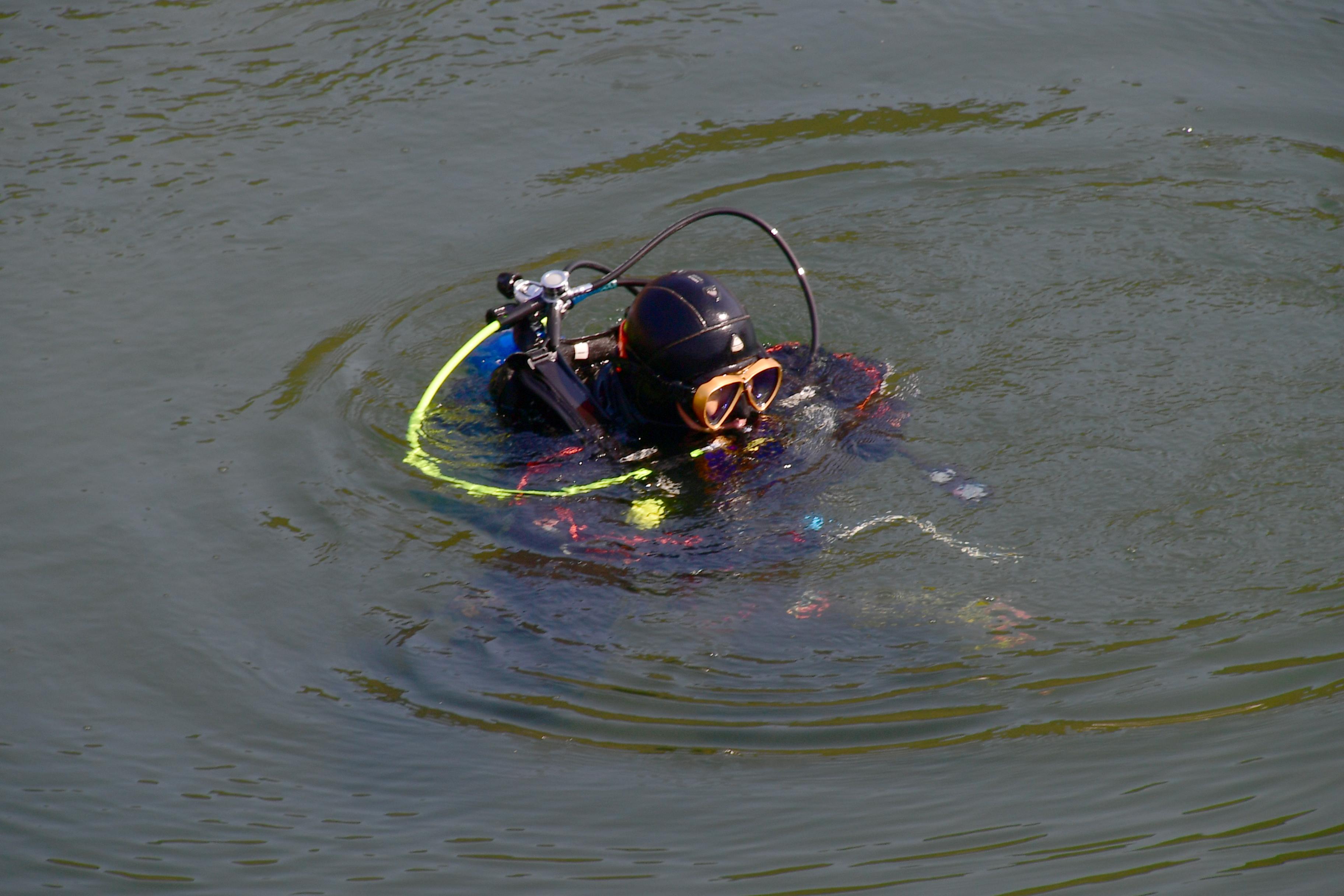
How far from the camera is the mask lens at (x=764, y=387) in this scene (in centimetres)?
428

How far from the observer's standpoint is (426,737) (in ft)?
11.6

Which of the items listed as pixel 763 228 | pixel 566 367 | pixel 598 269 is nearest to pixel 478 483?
pixel 566 367

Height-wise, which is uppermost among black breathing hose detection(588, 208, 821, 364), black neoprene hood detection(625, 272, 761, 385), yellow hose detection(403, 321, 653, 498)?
black breathing hose detection(588, 208, 821, 364)

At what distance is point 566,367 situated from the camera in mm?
4348

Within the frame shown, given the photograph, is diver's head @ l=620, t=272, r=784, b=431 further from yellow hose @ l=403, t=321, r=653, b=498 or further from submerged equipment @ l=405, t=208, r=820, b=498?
yellow hose @ l=403, t=321, r=653, b=498

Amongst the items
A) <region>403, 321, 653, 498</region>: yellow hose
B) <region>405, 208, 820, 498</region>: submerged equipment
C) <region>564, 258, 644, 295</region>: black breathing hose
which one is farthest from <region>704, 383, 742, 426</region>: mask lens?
<region>564, 258, 644, 295</region>: black breathing hose

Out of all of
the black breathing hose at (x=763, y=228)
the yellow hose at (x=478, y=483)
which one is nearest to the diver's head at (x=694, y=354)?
the black breathing hose at (x=763, y=228)

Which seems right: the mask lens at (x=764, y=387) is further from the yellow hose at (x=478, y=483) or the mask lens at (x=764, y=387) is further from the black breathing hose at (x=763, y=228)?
the yellow hose at (x=478, y=483)

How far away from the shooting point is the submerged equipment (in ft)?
13.7

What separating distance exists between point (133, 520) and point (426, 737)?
1710 millimetres

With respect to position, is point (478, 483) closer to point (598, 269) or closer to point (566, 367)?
point (566, 367)

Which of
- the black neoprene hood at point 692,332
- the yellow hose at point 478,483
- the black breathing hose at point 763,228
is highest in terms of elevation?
the black breathing hose at point 763,228

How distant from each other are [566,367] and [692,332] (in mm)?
531

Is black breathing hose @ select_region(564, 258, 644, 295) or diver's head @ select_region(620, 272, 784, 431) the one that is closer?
diver's head @ select_region(620, 272, 784, 431)
